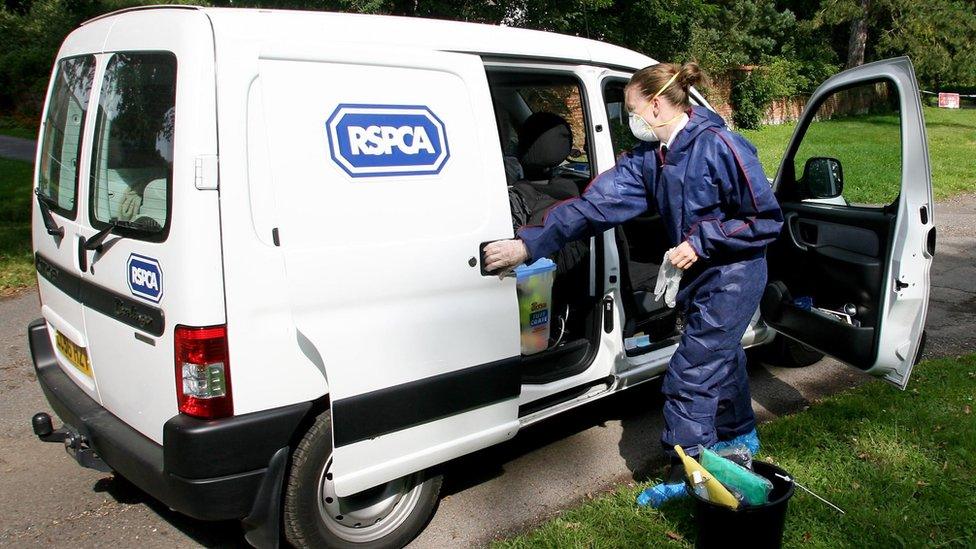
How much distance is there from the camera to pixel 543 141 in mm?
4492

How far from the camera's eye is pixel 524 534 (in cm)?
340

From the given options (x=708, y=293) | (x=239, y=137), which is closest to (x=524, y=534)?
(x=708, y=293)

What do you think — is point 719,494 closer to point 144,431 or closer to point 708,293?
point 708,293

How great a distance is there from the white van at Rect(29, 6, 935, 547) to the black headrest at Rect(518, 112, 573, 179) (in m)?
0.56

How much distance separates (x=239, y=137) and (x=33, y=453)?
273cm

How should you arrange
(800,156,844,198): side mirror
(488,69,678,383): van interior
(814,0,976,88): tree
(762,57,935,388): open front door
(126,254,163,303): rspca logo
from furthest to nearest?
(814,0,976,88): tree → (800,156,844,198): side mirror → (488,69,678,383): van interior → (762,57,935,388): open front door → (126,254,163,303): rspca logo

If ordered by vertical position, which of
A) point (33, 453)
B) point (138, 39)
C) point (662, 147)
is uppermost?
point (138, 39)

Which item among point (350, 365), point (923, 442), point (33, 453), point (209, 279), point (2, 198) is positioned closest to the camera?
point (209, 279)

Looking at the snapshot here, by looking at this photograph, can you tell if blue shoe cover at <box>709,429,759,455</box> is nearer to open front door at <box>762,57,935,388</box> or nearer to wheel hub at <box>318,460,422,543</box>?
open front door at <box>762,57,935,388</box>

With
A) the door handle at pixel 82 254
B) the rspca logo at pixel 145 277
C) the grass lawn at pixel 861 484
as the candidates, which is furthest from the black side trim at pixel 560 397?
the door handle at pixel 82 254

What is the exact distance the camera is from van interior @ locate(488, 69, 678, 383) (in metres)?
3.94

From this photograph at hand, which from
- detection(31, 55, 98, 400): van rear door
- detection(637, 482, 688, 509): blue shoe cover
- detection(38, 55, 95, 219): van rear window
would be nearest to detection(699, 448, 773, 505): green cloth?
detection(637, 482, 688, 509): blue shoe cover

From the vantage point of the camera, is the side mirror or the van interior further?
the side mirror

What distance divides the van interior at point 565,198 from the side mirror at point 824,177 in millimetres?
915
